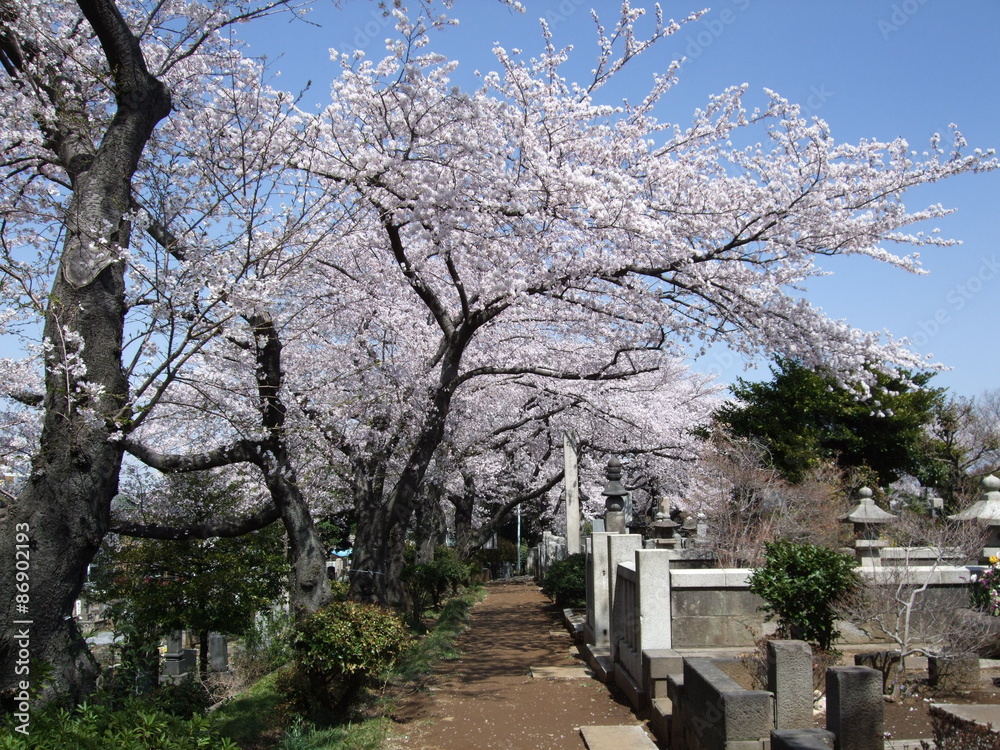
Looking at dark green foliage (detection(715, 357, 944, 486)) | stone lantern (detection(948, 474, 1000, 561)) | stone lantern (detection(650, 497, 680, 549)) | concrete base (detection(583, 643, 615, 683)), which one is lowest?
concrete base (detection(583, 643, 615, 683))

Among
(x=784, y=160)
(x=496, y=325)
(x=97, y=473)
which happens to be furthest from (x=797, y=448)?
(x=97, y=473)

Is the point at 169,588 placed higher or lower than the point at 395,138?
lower

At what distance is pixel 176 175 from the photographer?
905 cm

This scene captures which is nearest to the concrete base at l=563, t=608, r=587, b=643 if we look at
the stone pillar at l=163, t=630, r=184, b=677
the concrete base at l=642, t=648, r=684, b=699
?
the concrete base at l=642, t=648, r=684, b=699

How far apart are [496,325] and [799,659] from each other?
10.1 meters

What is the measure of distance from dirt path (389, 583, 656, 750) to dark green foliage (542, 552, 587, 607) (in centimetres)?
194

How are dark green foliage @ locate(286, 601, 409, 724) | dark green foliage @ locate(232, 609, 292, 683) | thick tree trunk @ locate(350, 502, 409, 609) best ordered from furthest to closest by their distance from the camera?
thick tree trunk @ locate(350, 502, 409, 609) → dark green foliage @ locate(232, 609, 292, 683) → dark green foliage @ locate(286, 601, 409, 724)

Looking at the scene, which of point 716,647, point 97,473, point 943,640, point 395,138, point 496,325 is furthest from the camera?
point 496,325

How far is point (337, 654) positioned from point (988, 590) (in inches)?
236

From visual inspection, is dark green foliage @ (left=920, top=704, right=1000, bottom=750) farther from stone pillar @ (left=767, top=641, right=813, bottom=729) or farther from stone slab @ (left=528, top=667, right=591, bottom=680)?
stone slab @ (left=528, top=667, right=591, bottom=680)

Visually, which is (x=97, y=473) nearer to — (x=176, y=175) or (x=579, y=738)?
(x=176, y=175)

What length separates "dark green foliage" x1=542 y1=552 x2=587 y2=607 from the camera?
1673 centimetres

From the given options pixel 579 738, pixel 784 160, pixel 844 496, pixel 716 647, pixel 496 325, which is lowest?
pixel 579 738

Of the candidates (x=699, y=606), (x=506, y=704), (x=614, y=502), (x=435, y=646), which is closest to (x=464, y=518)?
(x=435, y=646)
